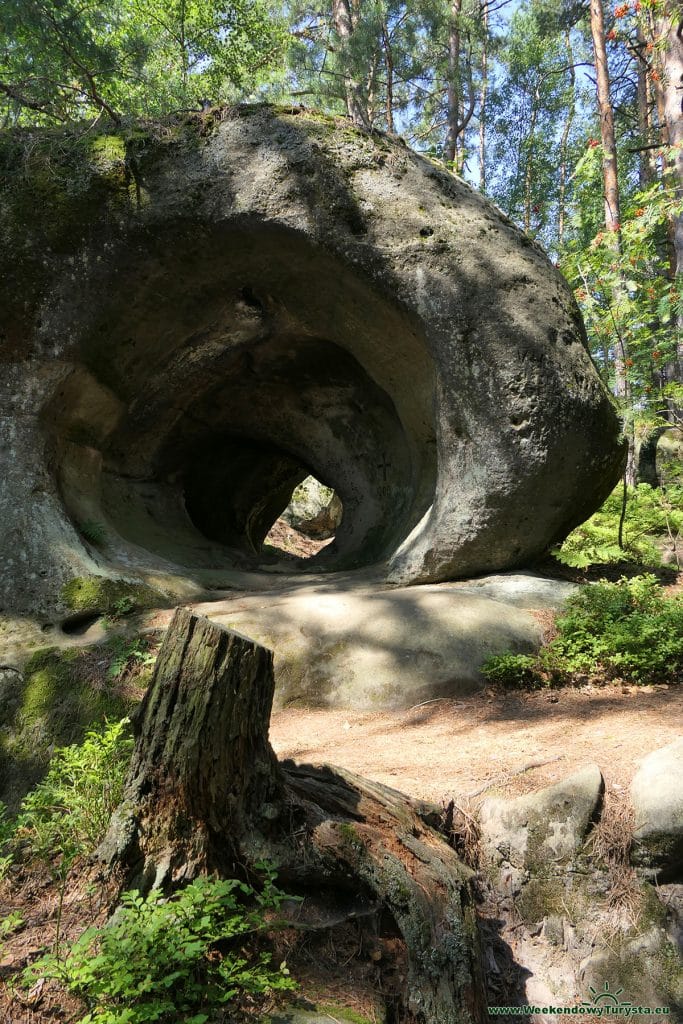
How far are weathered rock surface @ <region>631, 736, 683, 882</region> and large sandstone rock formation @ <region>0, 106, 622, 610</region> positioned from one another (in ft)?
11.8

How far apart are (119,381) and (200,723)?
5.69 metres

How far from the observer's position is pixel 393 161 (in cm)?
696

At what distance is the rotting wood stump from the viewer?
266cm

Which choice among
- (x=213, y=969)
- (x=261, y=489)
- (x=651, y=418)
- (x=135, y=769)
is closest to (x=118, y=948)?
(x=213, y=969)

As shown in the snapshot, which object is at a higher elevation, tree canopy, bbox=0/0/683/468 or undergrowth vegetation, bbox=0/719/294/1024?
tree canopy, bbox=0/0/683/468

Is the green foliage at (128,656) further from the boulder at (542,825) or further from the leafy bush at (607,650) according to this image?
the boulder at (542,825)

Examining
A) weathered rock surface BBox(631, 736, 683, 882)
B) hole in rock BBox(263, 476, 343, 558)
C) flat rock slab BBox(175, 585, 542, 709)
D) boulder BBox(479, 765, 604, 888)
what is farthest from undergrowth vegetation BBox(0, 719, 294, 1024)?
hole in rock BBox(263, 476, 343, 558)

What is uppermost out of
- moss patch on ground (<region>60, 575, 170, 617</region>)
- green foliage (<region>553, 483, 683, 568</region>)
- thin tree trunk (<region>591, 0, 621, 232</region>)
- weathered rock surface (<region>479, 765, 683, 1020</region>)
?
thin tree trunk (<region>591, 0, 621, 232</region>)

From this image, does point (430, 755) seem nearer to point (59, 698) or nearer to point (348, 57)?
point (59, 698)

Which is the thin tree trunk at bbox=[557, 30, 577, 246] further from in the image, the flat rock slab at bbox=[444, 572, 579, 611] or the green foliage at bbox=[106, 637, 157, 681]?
the green foliage at bbox=[106, 637, 157, 681]

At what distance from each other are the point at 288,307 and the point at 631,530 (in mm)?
5141

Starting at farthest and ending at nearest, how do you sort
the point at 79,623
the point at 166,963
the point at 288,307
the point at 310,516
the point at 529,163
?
the point at 529,163 → the point at 310,516 → the point at 288,307 → the point at 79,623 → the point at 166,963

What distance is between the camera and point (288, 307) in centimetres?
784

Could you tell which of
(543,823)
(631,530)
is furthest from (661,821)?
(631,530)
